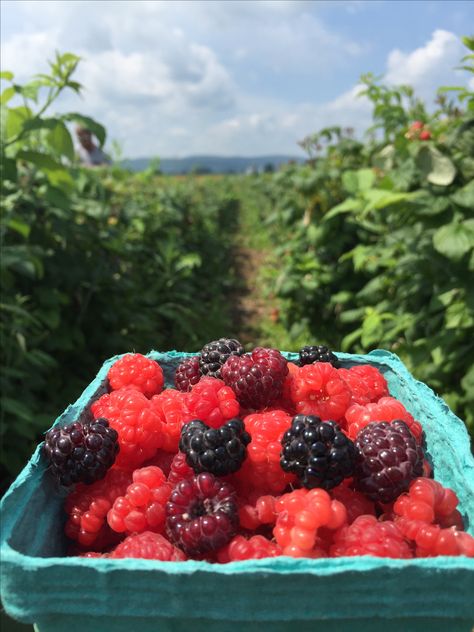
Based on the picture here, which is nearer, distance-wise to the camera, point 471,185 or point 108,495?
point 108,495

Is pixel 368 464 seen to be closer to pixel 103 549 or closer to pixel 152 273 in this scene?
pixel 103 549

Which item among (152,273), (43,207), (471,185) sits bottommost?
(152,273)

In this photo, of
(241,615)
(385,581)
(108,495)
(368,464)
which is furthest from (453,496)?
(108,495)

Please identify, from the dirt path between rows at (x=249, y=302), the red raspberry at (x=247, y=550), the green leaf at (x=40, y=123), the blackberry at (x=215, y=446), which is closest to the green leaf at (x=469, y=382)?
the blackberry at (x=215, y=446)

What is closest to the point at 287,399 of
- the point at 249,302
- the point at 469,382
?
the point at 469,382

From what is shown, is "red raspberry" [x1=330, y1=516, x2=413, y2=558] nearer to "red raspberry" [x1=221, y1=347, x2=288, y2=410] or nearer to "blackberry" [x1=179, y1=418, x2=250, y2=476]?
"blackberry" [x1=179, y1=418, x2=250, y2=476]

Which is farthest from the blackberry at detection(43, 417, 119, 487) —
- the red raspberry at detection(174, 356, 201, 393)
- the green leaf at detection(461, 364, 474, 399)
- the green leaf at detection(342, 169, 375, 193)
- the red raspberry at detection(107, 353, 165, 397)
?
the green leaf at detection(342, 169, 375, 193)

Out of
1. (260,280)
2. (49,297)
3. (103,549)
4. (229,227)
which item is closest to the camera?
(103,549)

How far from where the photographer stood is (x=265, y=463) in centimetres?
116

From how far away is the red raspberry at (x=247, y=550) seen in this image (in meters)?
0.96

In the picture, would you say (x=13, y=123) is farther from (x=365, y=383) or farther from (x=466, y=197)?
(x=466, y=197)

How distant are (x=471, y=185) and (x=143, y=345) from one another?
305 cm

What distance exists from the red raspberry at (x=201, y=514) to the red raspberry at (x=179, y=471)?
0.08m

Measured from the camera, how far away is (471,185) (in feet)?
9.50
